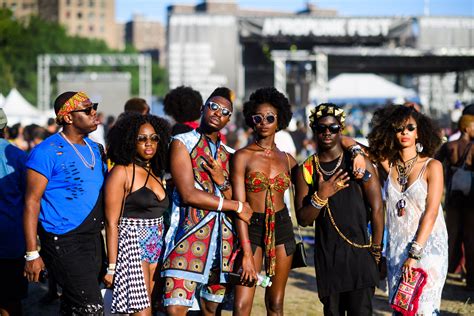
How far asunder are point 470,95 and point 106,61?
17504 mm

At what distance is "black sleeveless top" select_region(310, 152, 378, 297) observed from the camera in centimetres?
529

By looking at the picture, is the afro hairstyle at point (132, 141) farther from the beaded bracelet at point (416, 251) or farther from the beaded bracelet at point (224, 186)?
the beaded bracelet at point (416, 251)

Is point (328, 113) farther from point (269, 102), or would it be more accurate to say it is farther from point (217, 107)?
point (217, 107)

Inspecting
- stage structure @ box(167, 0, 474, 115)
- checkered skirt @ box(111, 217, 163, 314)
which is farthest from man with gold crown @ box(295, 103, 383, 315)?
stage structure @ box(167, 0, 474, 115)

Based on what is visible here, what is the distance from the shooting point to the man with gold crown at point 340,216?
5.28 meters

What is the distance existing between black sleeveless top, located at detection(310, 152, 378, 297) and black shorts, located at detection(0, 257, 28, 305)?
219 centimetres

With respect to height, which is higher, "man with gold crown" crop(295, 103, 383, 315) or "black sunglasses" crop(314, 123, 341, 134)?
"black sunglasses" crop(314, 123, 341, 134)

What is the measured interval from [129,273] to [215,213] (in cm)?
71

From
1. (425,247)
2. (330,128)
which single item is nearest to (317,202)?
(330,128)

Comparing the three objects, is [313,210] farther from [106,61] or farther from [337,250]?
[106,61]

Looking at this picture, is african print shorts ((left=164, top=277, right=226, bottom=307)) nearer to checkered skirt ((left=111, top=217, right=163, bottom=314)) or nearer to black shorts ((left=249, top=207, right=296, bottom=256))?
checkered skirt ((left=111, top=217, right=163, bottom=314))

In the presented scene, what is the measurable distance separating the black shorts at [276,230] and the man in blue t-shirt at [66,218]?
3.52 feet

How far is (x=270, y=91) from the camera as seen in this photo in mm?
5648

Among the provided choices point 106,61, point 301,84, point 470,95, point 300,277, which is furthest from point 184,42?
point 300,277
